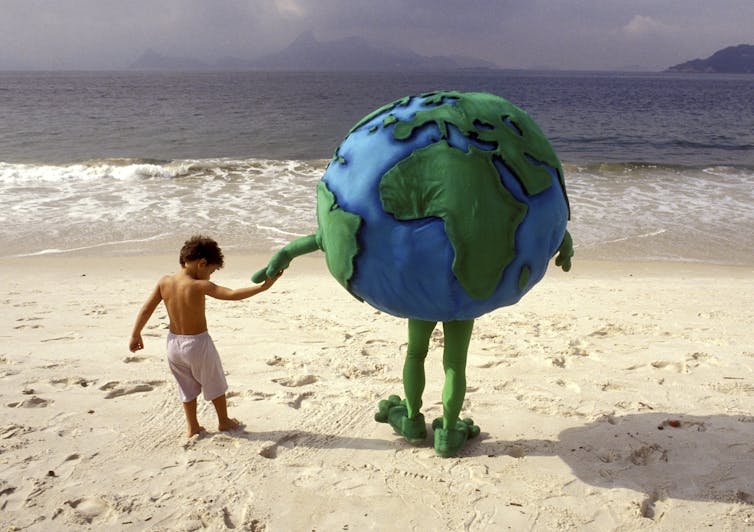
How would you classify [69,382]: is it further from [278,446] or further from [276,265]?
[276,265]

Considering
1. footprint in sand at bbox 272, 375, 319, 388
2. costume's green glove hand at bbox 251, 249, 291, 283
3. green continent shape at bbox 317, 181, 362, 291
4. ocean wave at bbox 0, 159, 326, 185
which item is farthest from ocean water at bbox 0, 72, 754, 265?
green continent shape at bbox 317, 181, 362, 291

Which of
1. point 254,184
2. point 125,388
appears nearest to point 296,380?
point 125,388

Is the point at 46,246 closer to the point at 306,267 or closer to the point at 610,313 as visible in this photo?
the point at 306,267

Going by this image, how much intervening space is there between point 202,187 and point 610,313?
985 cm

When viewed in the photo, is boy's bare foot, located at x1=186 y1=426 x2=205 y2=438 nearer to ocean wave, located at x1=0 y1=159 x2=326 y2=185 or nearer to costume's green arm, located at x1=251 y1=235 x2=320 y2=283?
costume's green arm, located at x1=251 y1=235 x2=320 y2=283

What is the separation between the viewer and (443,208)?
273 cm

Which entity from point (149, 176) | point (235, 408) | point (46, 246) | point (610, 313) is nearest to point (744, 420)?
point (610, 313)

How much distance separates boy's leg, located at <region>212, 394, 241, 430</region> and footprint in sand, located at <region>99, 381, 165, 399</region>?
2.61 feet

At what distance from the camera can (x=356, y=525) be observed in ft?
9.87

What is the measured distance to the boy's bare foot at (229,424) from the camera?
3873mm

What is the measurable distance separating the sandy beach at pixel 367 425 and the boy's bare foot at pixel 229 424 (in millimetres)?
53

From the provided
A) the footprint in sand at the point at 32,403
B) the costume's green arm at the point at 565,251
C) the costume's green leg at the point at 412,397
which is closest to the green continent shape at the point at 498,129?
the costume's green arm at the point at 565,251

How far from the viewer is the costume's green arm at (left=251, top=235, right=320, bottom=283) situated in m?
3.25

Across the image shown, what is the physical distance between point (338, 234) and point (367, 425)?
5.08ft
